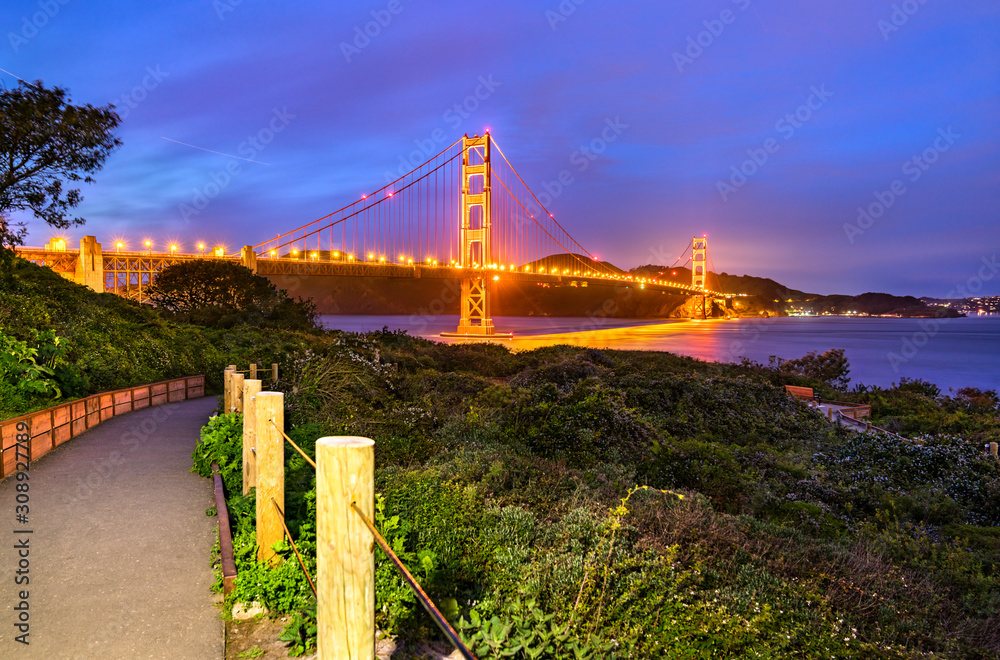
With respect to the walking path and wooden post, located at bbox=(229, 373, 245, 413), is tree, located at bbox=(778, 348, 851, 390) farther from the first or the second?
the walking path

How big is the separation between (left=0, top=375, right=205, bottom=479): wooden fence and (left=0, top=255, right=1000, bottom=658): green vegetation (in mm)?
438

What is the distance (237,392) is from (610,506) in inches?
161

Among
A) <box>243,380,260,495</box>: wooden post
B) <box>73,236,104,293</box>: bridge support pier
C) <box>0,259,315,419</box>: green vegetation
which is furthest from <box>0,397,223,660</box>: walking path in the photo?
<box>73,236,104,293</box>: bridge support pier

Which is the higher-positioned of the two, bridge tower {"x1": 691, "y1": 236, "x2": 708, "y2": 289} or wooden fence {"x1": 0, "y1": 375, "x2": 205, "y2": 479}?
bridge tower {"x1": 691, "y1": 236, "x2": 708, "y2": 289}

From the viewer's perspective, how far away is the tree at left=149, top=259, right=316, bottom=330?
22.1 m

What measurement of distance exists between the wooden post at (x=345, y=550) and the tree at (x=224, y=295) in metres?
20.8

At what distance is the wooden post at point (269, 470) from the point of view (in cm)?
337

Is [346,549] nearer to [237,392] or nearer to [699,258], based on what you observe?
[237,392]

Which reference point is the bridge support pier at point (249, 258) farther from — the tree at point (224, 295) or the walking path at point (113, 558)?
the walking path at point (113, 558)

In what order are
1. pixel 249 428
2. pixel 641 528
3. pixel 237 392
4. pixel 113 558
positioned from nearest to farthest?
pixel 113 558, pixel 249 428, pixel 641 528, pixel 237 392

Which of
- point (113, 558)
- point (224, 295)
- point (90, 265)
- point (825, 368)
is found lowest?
point (825, 368)

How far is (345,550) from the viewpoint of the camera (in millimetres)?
1750

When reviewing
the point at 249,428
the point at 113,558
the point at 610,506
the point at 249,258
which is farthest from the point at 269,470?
the point at 249,258

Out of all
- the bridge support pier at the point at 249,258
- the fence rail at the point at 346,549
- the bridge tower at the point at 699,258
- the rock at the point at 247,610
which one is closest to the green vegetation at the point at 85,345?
the rock at the point at 247,610
